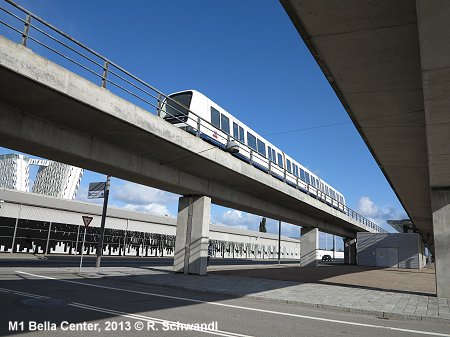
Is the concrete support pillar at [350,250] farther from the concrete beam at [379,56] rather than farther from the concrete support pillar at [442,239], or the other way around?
the concrete beam at [379,56]

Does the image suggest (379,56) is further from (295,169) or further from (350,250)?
(350,250)

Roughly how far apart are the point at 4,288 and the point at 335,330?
31.2ft

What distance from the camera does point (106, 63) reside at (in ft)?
44.4

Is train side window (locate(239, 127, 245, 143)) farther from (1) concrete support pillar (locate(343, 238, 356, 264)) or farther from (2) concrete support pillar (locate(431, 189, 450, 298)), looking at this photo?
(1) concrete support pillar (locate(343, 238, 356, 264))

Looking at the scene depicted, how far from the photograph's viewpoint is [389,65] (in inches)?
324

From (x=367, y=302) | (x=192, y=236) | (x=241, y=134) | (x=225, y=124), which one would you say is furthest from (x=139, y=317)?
(x=241, y=134)

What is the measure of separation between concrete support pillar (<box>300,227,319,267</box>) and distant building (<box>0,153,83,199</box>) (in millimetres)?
46433

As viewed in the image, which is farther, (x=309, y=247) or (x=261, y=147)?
(x=309, y=247)

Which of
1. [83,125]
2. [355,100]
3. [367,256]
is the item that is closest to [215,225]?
[367,256]

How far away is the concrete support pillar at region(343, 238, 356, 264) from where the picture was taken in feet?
185

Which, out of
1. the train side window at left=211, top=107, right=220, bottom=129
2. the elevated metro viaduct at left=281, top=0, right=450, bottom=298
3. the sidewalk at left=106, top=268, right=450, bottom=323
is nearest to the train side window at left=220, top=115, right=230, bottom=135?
the train side window at left=211, top=107, right=220, bottom=129

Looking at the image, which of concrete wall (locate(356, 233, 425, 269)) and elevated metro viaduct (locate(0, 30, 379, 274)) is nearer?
elevated metro viaduct (locate(0, 30, 379, 274))

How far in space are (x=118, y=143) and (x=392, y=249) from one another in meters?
43.9

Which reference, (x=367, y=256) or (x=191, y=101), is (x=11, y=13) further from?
(x=367, y=256)
